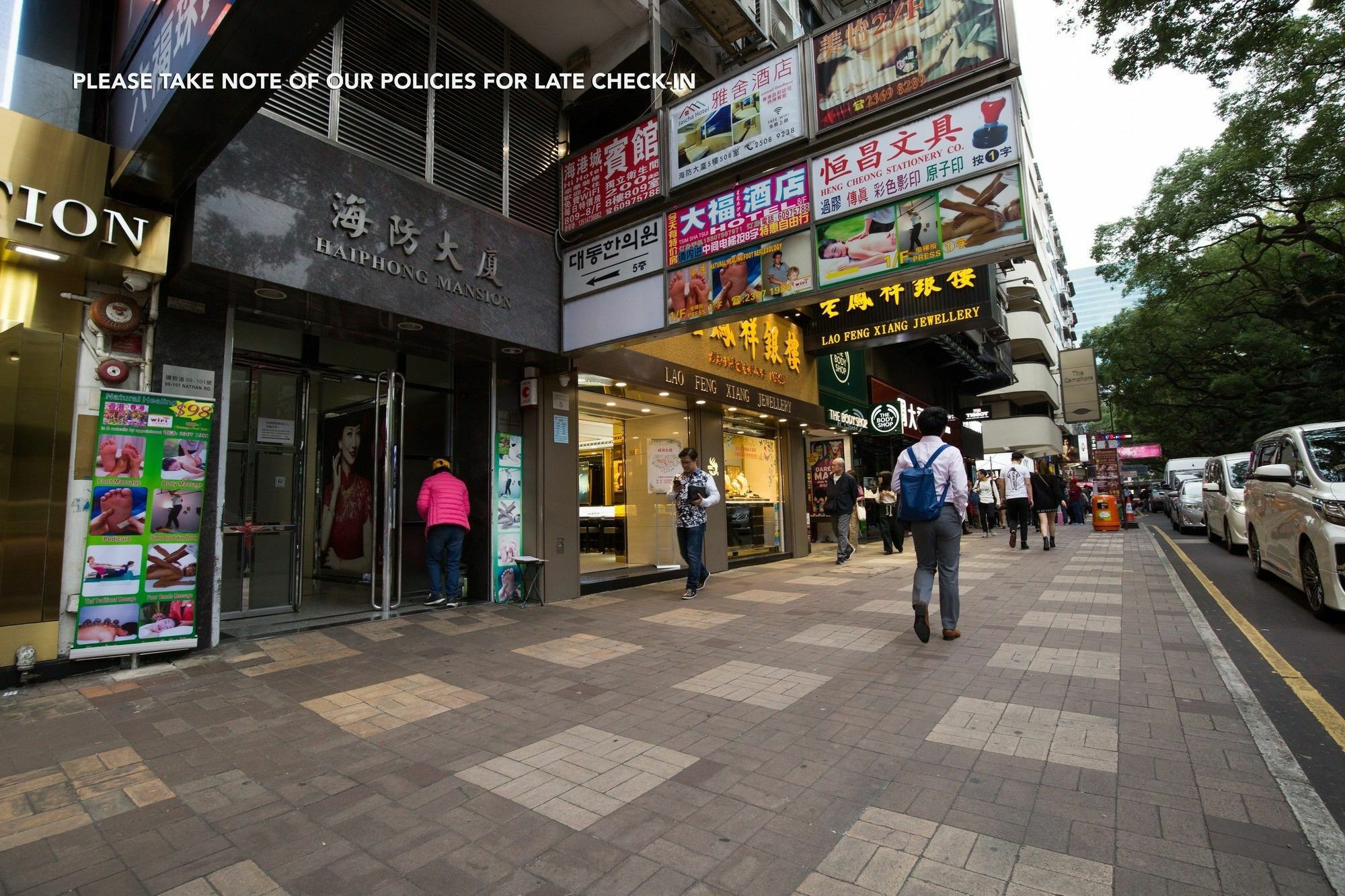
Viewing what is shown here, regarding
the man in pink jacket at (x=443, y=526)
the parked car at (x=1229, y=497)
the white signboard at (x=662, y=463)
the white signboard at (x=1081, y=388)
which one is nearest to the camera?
the man in pink jacket at (x=443, y=526)

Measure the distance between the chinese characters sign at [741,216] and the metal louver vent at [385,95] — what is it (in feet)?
9.48

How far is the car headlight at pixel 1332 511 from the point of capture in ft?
18.5

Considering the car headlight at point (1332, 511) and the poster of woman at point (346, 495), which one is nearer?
the car headlight at point (1332, 511)

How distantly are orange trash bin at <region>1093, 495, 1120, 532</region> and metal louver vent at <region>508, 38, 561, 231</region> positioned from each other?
726 inches

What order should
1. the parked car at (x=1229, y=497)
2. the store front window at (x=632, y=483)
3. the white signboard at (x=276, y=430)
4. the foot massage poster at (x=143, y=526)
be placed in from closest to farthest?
the foot massage poster at (x=143, y=526), the white signboard at (x=276, y=430), the store front window at (x=632, y=483), the parked car at (x=1229, y=497)

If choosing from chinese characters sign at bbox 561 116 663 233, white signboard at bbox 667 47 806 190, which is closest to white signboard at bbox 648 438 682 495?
chinese characters sign at bbox 561 116 663 233

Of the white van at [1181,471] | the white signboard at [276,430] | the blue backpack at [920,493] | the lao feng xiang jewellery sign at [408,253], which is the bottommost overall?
the blue backpack at [920,493]

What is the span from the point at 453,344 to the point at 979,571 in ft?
27.8

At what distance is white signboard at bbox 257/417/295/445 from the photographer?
7.51 metres

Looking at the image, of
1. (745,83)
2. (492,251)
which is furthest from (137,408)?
(745,83)

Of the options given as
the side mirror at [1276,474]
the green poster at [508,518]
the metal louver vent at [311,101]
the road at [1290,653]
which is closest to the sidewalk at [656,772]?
the road at [1290,653]

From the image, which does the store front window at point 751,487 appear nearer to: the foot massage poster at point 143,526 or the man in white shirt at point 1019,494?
the man in white shirt at point 1019,494

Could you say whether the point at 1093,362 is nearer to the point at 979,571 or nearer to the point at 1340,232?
the point at 1340,232

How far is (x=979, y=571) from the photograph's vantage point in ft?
32.8
